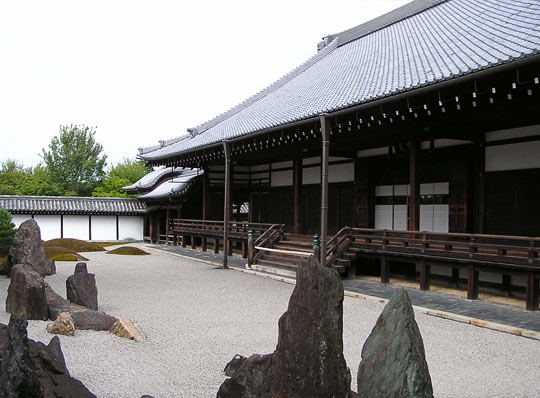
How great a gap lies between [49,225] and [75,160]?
68.2 feet

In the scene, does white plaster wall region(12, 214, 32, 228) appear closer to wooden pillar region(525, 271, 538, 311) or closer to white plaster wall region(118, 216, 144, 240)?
white plaster wall region(118, 216, 144, 240)

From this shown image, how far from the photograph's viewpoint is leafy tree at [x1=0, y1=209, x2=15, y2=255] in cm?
1265

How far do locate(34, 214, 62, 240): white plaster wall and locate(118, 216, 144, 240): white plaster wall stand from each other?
3.45 m

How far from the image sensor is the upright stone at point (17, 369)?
11.0 feet

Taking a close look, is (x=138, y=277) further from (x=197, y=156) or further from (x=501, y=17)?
(x=501, y=17)

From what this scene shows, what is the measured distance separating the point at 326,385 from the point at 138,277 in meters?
10.2

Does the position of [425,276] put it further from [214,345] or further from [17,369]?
[17,369]

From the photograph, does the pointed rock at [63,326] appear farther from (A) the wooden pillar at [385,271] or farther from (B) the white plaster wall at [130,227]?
(B) the white plaster wall at [130,227]

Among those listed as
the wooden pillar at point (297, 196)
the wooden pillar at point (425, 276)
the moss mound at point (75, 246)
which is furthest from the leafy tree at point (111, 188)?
the wooden pillar at point (425, 276)

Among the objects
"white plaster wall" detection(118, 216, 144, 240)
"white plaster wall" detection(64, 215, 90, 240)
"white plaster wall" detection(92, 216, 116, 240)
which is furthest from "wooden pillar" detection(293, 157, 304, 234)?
"white plaster wall" detection(64, 215, 90, 240)

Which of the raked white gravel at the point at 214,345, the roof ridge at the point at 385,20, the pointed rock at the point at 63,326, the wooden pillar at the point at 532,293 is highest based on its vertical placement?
the roof ridge at the point at 385,20

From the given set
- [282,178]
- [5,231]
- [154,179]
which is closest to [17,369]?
[5,231]

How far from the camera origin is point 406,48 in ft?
46.6

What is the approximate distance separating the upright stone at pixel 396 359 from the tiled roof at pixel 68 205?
26.0 meters
